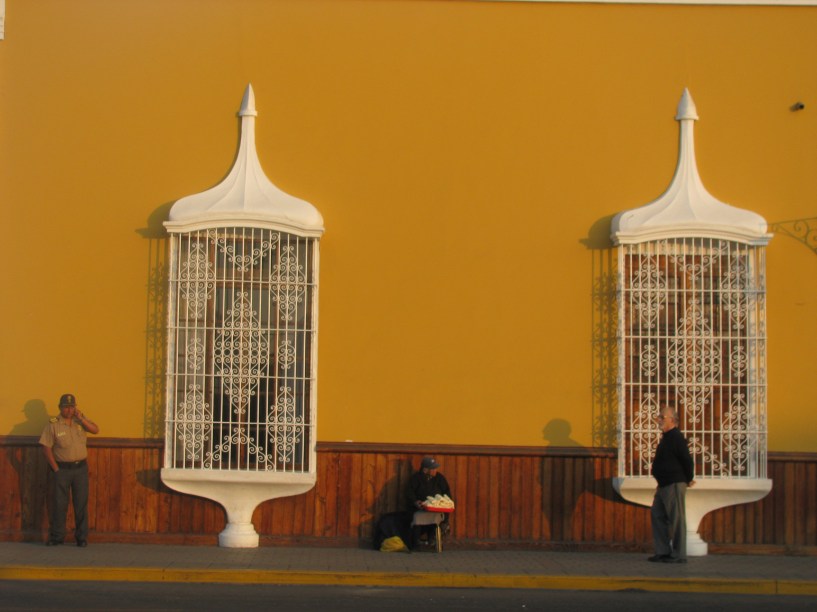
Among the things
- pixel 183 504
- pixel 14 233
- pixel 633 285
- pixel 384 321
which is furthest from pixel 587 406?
pixel 14 233

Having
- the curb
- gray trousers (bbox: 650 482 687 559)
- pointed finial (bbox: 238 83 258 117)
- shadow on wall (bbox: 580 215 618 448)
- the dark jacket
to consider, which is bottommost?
the curb

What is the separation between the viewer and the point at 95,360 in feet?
41.7

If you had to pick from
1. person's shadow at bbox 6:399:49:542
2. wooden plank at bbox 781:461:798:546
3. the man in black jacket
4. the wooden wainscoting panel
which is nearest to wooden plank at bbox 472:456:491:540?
the wooden wainscoting panel

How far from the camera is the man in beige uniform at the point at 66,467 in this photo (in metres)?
12.1

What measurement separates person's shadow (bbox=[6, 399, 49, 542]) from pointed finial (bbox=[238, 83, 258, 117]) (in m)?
3.96

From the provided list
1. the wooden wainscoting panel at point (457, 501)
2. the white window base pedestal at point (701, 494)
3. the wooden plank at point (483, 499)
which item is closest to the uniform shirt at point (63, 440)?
the wooden wainscoting panel at point (457, 501)

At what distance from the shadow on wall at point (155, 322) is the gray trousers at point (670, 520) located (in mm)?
5255

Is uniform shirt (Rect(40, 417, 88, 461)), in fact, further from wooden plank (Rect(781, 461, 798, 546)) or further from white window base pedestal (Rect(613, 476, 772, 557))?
wooden plank (Rect(781, 461, 798, 546))

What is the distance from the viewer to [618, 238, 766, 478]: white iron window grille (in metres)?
12.5

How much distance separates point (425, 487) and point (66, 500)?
3717 mm

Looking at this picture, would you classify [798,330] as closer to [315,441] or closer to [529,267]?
[529,267]

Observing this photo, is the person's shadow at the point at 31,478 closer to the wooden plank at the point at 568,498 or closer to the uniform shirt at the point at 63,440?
the uniform shirt at the point at 63,440

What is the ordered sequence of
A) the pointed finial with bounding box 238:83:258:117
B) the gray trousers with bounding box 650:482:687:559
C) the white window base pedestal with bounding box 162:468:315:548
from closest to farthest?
the gray trousers with bounding box 650:482:687:559, the white window base pedestal with bounding box 162:468:315:548, the pointed finial with bounding box 238:83:258:117

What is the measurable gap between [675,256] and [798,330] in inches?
61.2
